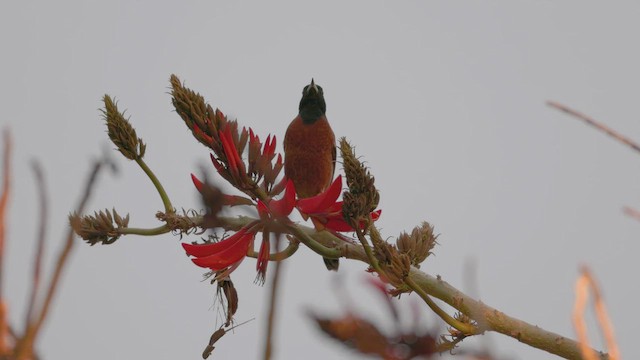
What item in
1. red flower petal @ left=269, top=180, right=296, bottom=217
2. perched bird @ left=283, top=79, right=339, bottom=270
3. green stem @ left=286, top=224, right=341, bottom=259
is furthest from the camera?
perched bird @ left=283, top=79, right=339, bottom=270

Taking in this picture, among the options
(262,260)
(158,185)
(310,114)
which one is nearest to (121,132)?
(158,185)

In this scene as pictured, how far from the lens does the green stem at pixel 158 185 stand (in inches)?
98.2

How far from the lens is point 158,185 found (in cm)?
257

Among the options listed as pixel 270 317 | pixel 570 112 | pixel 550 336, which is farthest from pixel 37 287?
pixel 550 336

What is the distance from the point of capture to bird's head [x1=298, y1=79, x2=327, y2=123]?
3.98 metres

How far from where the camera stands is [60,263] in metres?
0.49

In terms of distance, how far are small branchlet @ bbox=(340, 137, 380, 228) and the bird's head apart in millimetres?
1775

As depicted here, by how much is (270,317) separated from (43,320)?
128 millimetres

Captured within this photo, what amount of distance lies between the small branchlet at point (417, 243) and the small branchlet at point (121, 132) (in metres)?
0.83

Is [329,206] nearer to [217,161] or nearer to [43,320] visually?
[217,161]

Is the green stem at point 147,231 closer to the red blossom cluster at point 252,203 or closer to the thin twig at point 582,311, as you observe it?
the red blossom cluster at point 252,203

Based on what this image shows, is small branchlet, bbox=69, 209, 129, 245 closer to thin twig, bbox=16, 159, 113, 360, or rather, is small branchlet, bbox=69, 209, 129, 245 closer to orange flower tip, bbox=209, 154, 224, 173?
orange flower tip, bbox=209, 154, 224, 173

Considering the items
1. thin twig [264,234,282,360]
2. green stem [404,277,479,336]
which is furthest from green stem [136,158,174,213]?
thin twig [264,234,282,360]

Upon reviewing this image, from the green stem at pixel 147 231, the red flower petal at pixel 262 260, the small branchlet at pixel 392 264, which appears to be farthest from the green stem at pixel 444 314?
the green stem at pixel 147 231
